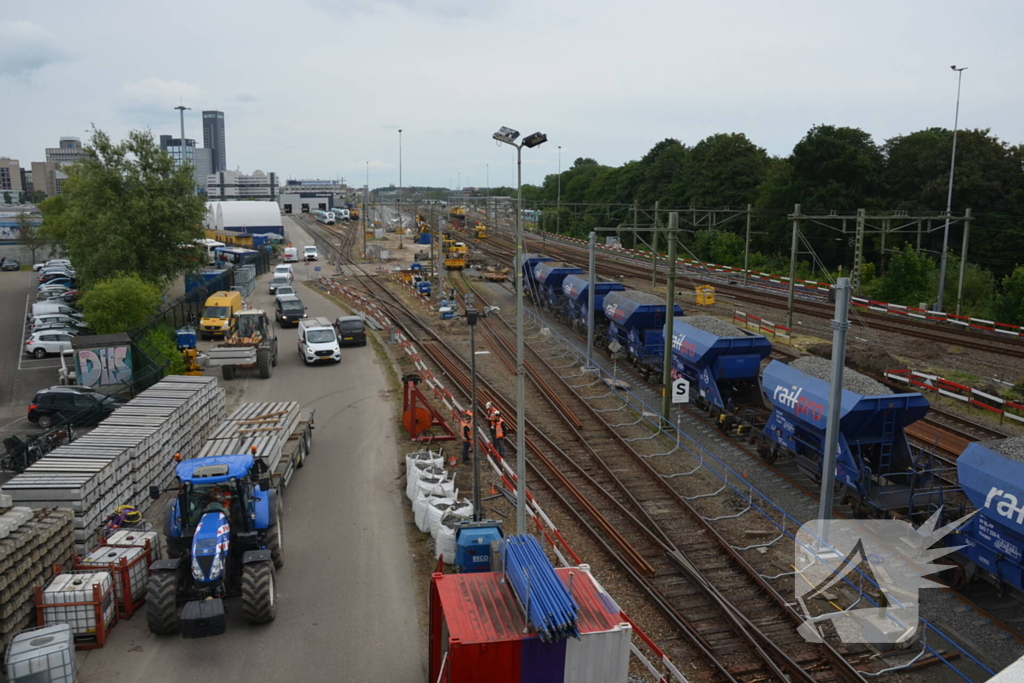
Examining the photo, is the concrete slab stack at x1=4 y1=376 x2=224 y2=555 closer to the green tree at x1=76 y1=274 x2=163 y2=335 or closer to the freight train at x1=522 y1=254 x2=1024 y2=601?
the green tree at x1=76 y1=274 x2=163 y2=335

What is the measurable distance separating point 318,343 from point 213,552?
2034 centimetres

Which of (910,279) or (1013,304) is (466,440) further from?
(910,279)

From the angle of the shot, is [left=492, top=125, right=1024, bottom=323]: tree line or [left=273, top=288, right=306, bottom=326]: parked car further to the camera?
[left=492, top=125, right=1024, bottom=323]: tree line

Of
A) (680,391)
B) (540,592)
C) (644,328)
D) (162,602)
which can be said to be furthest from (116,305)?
(540,592)

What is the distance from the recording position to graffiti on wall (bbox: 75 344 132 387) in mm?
26609

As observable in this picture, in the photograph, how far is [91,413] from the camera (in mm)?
23469

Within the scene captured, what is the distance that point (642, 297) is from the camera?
29828mm

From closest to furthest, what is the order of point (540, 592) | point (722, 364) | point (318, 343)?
point (540, 592) → point (722, 364) → point (318, 343)

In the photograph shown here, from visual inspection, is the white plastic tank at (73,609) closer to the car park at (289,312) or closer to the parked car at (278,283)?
the car park at (289,312)

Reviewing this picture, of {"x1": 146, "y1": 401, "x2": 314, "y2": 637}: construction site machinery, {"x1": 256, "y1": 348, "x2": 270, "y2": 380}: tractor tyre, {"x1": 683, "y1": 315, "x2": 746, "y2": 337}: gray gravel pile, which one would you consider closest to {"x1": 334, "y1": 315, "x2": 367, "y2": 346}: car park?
{"x1": 256, "y1": 348, "x2": 270, "y2": 380}: tractor tyre

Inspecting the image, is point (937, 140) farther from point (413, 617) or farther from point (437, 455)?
point (413, 617)

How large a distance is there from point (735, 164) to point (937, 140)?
756 inches

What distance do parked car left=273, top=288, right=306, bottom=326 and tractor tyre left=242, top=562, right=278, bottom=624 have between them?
27.6 metres

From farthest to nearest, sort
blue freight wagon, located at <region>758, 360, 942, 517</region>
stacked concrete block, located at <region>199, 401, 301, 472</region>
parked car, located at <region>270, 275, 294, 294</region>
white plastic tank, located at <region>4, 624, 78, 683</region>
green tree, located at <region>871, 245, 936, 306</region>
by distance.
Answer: parked car, located at <region>270, 275, 294, 294</region>
green tree, located at <region>871, 245, 936, 306</region>
stacked concrete block, located at <region>199, 401, 301, 472</region>
blue freight wagon, located at <region>758, 360, 942, 517</region>
white plastic tank, located at <region>4, 624, 78, 683</region>
